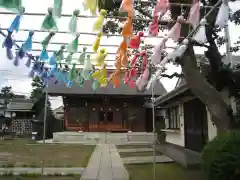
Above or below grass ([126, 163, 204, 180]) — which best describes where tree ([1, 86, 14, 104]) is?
above

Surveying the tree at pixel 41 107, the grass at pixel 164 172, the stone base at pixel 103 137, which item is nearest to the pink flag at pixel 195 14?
the grass at pixel 164 172

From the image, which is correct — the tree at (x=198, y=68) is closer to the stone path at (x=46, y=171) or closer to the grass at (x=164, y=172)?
the grass at (x=164, y=172)

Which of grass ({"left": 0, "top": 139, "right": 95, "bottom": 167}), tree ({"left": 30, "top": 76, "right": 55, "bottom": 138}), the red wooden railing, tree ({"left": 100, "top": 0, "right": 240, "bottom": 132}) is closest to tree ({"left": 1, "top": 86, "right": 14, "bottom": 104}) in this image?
tree ({"left": 30, "top": 76, "right": 55, "bottom": 138})

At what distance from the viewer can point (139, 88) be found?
6.53 m

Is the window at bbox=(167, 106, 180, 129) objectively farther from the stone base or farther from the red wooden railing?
the red wooden railing

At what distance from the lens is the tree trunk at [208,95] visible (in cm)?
613

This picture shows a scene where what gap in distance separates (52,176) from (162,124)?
1456 cm

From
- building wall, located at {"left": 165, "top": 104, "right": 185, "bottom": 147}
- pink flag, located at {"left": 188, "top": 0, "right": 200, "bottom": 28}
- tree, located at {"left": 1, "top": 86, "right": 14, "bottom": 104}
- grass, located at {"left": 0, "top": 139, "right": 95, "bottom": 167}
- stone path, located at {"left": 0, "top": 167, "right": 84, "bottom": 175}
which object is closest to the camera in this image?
pink flag, located at {"left": 188, "top": 0, "right": 200, "bottom": 28}

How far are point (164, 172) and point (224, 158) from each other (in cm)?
390

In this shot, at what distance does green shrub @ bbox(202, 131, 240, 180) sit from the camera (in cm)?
458

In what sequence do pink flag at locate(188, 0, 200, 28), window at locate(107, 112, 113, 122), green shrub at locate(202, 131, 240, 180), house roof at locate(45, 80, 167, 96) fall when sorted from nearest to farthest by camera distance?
pink flag at locate(188, 0, 200, 28) < green shrub at locate(202, 131, 240, 180) < house roof at locate(45, 80, 167, 96) < window at locate(107, 112, 113, 122)

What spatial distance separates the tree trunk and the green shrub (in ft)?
3.37

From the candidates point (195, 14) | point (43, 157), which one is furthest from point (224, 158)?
point (43, 157)

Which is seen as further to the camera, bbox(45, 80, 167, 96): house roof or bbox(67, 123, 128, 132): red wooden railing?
bbox(67, 123, 128, 132): red wooden railing
